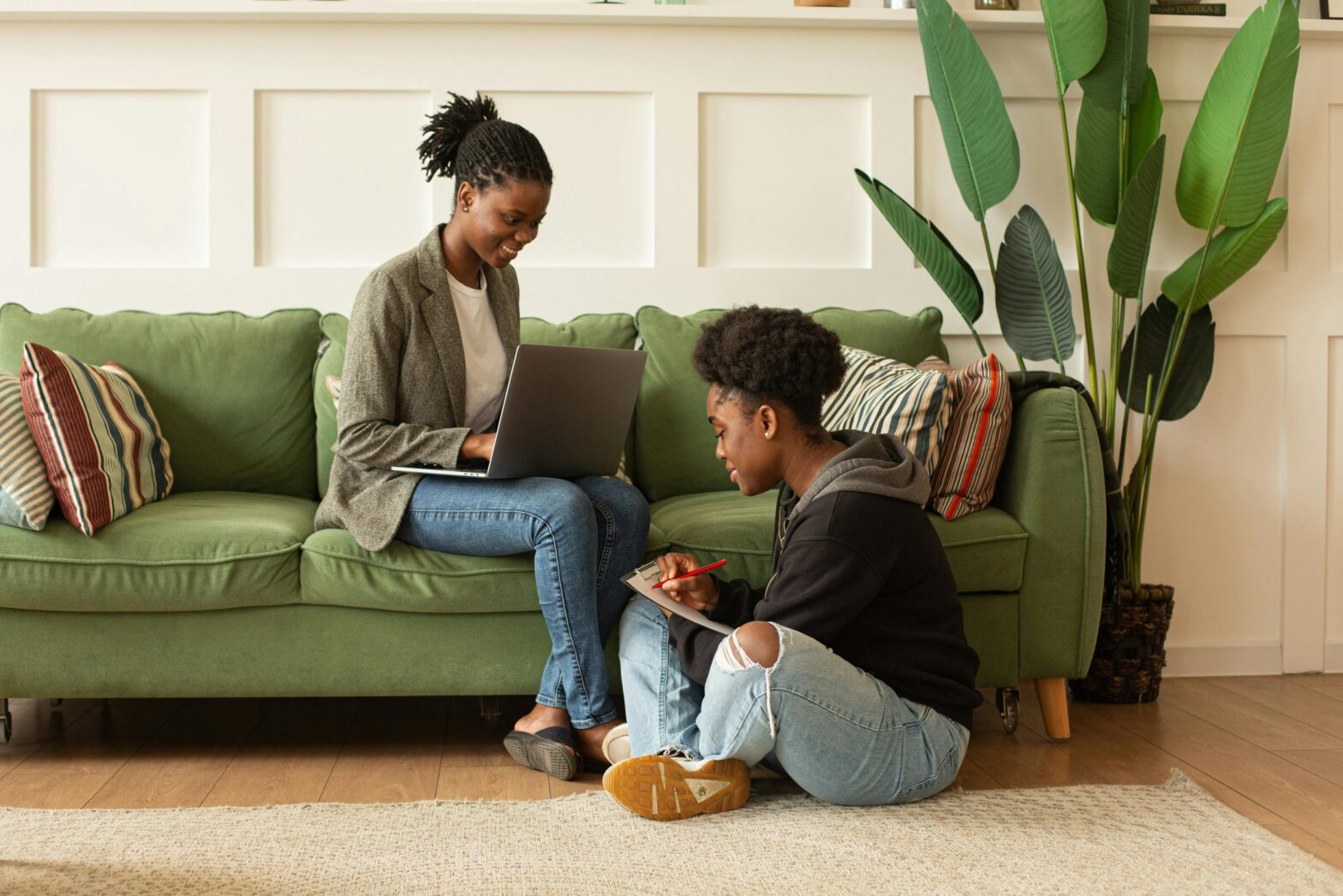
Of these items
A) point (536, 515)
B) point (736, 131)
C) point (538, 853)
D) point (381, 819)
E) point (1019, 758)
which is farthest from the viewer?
point (736, 131)

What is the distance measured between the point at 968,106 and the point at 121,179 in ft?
6.49

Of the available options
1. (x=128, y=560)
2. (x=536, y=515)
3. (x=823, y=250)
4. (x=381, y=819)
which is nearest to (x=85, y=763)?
(x=128, y=560)

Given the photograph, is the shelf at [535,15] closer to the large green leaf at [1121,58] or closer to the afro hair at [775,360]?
the large green leaf at [1121,58]

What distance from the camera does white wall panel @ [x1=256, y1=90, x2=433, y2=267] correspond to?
9.13ft

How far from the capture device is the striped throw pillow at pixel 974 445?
7.03 ft

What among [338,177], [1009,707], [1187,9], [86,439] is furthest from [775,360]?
[1187,9]

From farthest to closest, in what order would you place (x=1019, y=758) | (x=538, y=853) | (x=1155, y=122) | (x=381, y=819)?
(x=1155, y=122)
(x=1019, y=758)
(x=381, y=819)
(x=538, y=853)

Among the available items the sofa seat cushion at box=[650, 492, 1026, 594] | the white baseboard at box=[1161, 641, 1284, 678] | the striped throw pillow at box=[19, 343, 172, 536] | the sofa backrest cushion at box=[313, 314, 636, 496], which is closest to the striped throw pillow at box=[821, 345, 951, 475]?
the sofa seat cushion at box=[650, 492, 1026, 594]

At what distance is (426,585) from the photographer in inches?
78.7

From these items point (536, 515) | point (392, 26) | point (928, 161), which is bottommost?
point (536, 515)

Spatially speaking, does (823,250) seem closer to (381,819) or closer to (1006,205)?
(1006,205)

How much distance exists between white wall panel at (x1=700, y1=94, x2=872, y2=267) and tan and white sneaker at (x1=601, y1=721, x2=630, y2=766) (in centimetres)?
134

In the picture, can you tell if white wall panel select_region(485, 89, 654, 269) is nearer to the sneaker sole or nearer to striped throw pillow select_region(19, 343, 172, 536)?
striped throw pillow select_region(19, 343, 172, 536)

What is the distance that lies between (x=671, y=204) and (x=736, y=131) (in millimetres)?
246
